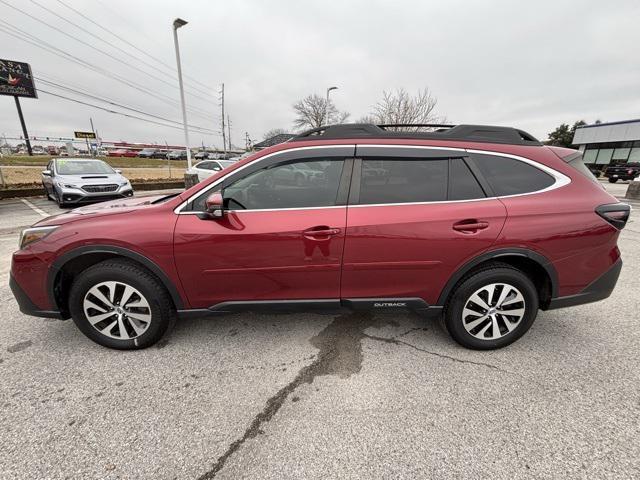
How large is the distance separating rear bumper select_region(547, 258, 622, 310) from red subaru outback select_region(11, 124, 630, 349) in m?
0.01

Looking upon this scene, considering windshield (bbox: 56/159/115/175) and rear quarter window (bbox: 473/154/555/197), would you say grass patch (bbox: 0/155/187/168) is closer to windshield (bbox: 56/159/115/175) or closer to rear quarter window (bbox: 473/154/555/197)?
windshield (bbox: 56/159/115/175)

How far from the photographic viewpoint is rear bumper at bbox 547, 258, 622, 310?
97.4 inches

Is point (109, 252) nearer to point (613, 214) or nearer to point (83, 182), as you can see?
point (613, 214)

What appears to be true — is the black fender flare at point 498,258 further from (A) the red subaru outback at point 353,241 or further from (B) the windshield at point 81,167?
(B) the windshield at point 81,167

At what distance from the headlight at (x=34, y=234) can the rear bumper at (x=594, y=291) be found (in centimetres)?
410

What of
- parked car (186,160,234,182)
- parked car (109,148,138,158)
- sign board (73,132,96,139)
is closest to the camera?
parked car (186,160,234,182)

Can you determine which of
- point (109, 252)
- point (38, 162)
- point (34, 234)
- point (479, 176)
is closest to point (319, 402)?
point (109, 252)

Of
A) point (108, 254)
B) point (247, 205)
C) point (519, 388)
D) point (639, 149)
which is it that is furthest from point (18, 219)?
point (639, 149)

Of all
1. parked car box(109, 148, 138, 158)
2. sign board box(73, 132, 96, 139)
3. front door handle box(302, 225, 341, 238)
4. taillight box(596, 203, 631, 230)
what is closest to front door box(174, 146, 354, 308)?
front door handle box(302, 225, 341, 238)

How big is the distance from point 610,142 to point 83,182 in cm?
4506

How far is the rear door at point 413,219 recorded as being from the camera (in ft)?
7.43

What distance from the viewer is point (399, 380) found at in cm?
225

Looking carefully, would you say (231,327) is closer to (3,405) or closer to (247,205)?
(247,205)

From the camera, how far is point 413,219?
2.27 metres
